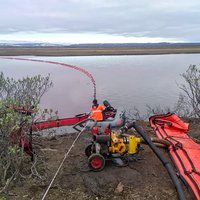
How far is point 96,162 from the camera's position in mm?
7238

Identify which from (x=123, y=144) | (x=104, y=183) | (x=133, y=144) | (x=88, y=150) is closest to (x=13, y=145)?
(x=88, y=150)

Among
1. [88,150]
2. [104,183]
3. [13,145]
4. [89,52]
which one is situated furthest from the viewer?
[89,52]

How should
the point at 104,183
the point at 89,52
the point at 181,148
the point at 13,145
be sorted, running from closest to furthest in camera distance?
the point at 104,183
the point at 13,145
the point at 181,148
the point at 89,52

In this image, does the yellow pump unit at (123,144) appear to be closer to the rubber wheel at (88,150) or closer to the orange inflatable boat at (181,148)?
the rubber wheel at (88,150)

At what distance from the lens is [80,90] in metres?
24.4

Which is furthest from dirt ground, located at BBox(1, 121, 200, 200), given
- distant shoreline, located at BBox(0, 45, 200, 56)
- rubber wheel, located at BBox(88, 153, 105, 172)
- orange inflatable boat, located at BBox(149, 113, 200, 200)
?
distant shoreline, located at BBox(0, 45, 200, 56)

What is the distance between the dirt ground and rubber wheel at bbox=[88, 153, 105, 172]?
0.10 m

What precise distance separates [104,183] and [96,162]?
1.77 feet

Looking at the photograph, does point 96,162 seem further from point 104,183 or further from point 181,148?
point 181,148

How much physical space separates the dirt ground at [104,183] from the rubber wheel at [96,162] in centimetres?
10

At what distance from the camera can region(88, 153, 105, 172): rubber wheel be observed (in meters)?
7.22

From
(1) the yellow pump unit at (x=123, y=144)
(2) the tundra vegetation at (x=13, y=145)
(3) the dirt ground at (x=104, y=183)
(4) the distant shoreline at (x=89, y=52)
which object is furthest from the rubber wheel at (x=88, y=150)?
(4) the distant shoreline at (x=89, y=52)

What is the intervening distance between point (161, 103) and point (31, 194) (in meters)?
14.0

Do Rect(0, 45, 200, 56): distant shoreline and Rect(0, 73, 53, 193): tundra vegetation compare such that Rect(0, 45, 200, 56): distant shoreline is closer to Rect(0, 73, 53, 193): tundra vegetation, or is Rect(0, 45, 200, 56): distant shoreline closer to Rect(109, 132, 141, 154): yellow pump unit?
Rect(0, 73, 53, 193): tundra vegetation
